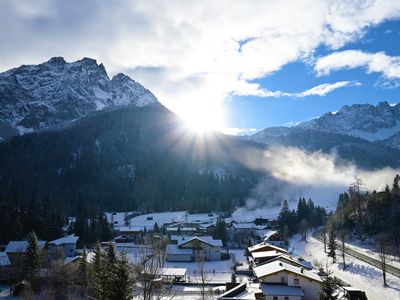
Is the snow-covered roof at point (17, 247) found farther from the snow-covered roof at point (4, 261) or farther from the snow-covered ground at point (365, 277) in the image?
the snow-covered ground at point (365, 277)

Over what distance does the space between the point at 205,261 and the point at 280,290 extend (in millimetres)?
47159

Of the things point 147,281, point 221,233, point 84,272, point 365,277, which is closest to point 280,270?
point 147,281

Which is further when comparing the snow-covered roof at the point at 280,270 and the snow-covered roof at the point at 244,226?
the snow-covered roof at the point at 244,226

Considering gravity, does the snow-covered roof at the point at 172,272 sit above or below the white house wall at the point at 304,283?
below

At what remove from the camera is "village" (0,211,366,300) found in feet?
171

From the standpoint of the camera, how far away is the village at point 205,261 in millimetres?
52219

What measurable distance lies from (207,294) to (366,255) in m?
40.0

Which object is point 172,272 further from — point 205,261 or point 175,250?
point 205,261

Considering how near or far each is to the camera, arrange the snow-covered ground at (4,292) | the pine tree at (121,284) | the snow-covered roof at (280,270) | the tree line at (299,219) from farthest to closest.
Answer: the tree line at (299,219) < the snow-covered ground at (4,292) < the snow-covered roof at (280,270) < the pine tree at (121,284)

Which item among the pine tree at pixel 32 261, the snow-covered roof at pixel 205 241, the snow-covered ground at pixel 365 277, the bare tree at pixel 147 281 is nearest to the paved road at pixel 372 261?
the snow-covered ground at pixel 365 277

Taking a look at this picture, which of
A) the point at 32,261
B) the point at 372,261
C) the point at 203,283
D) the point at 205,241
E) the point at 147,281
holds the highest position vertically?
the point at 147,281

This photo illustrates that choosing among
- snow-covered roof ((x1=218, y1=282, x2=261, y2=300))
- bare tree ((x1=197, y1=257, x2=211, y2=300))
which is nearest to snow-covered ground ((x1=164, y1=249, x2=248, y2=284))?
bare tree ((x1=197, y1=257, x2=211, y2=300))

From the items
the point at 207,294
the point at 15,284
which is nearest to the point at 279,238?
the point at 207,294

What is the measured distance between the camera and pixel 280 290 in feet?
167
